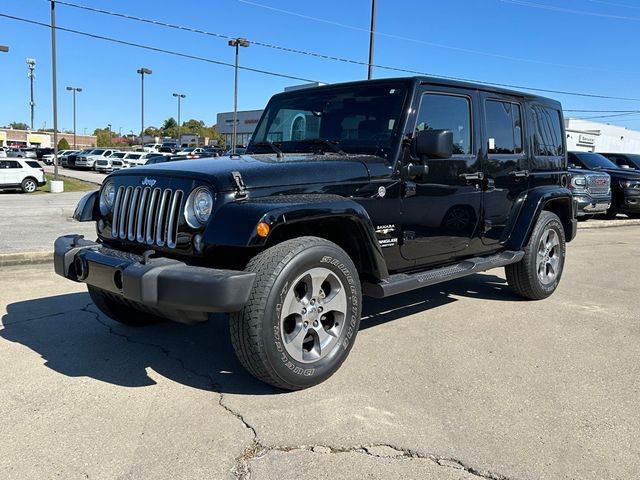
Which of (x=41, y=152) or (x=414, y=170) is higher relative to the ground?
(x=414, y=170)

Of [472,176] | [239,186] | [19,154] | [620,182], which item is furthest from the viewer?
[19,154]

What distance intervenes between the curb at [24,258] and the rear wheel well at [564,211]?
656 cm

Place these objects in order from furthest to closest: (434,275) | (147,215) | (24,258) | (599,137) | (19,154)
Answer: (599,137), (19,154), (24,258), (434,275), (147,215)

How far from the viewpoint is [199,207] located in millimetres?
3338

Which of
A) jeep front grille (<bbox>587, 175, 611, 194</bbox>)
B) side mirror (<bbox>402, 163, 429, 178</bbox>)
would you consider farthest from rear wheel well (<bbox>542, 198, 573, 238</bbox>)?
jeep front grille (<bbox>587, 175, 611, 194</bbox>)

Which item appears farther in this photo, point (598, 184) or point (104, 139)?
point (104, 139)

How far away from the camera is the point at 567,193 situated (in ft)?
20.0

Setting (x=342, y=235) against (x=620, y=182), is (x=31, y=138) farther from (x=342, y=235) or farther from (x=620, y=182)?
(x=342, y=235)

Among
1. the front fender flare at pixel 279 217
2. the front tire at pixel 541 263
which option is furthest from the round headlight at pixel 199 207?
the front tire at pixel 541 263

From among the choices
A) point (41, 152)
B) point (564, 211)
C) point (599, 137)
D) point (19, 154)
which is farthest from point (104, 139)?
point (564, 211)

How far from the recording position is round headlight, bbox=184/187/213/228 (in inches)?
130

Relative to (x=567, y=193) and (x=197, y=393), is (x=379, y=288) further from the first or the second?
(x=567, y=193)

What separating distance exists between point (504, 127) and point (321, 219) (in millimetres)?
2647

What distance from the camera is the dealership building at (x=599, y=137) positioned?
39.2 metres
